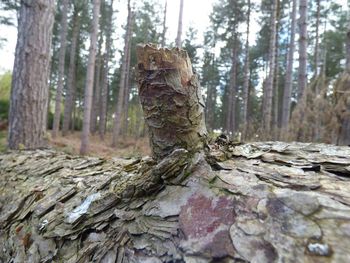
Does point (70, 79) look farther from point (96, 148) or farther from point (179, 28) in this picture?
point (179, 28)

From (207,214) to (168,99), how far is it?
467 mm

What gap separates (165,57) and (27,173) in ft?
4.63

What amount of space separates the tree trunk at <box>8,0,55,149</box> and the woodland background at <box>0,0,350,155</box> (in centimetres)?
169

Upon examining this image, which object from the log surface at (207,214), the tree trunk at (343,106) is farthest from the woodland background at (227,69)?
the log surface at (207,214)

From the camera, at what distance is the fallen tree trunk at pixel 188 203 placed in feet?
2.54

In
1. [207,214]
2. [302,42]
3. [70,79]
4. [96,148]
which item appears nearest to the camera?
[207,214]

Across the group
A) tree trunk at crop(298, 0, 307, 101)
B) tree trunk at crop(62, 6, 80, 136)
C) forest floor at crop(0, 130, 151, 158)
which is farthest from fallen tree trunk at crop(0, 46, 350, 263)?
tree trunk at crop(62, 6, 80, 136)

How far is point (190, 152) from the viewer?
1173mm

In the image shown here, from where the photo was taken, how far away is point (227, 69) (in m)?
24.7

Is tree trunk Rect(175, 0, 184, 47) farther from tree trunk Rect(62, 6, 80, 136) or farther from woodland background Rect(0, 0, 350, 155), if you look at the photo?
tree trunk Rect(62, 6, 80, 136)

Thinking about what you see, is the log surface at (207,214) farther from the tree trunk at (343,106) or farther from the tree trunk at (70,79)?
the tree trunk at (70,79)

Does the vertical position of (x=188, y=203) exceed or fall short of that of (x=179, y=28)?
it falls short

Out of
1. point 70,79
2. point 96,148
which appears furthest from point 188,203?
point 70,79

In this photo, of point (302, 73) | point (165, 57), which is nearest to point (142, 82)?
point (165, 57)
